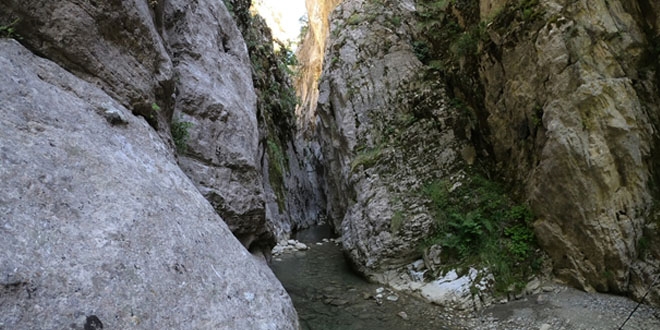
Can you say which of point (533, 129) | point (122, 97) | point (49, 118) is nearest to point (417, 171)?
point (533, 129)

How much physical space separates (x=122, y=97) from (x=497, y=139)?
8432 millimetres

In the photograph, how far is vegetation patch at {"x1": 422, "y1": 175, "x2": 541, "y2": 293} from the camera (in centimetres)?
694

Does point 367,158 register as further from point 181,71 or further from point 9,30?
point 9,30

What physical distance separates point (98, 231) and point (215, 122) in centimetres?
430

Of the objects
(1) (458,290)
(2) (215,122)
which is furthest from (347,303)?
(2) (215,122)

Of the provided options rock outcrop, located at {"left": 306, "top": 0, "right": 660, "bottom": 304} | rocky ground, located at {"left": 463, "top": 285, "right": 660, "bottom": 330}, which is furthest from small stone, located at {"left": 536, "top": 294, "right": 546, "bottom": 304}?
rock outcrop, located at {"left": 306, "top": 0, "right": 660, "bottom": 304}

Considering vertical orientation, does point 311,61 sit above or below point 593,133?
above

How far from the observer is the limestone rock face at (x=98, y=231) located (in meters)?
2.26

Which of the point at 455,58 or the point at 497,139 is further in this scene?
the point at 455,58

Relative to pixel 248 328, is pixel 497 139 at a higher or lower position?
higher

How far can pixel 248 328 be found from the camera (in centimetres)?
314

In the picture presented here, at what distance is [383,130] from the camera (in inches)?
464

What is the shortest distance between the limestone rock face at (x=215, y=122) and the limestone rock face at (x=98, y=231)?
6.92 ft

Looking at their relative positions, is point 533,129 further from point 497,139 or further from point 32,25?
point 32,25
